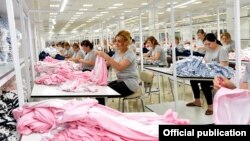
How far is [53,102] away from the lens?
1.90 meters

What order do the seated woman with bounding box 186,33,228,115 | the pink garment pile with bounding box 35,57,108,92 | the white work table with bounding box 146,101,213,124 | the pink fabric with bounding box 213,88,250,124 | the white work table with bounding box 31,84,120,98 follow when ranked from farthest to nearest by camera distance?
the seated woman with bounding box 186,33,228,115, the white work table with bounding box 146,101,213,124, the pink garment pile with bounding box 35,57,108,92, the white work table with bounding box 31,84,120,98, the pink fabric with bounding box 213,88,250,124

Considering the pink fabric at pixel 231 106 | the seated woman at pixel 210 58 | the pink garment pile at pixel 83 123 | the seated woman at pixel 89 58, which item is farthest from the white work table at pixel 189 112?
the pink garment pile at pixel 83 123

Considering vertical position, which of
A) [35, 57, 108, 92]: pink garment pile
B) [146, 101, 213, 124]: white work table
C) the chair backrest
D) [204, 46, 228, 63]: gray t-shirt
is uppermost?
[204, 46, 228, 63]: gray t-shirt

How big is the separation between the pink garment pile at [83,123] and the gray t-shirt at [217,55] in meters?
3.14

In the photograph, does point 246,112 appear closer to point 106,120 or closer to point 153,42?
point 106,120

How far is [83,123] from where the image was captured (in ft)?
5.60

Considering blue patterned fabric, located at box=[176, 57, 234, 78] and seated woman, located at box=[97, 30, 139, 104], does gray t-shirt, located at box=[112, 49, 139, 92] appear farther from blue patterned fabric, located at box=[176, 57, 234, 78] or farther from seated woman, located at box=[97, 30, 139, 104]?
blue patterned fabric, located at box=[176, 57, 234, 78]

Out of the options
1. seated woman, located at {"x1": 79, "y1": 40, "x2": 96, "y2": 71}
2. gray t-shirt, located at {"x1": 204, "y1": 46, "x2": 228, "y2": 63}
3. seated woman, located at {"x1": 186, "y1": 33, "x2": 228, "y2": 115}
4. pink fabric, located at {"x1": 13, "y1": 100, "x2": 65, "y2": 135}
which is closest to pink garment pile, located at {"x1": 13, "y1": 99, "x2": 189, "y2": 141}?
pink fabric, located at {"x1": 13, "y1": 100, "x2": 65, "y2": 135}

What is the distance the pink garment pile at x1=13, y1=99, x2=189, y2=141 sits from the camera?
1661 mm

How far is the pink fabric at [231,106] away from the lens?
1.98m

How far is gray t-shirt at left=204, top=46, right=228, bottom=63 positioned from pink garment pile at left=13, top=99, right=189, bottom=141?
10.3 ft

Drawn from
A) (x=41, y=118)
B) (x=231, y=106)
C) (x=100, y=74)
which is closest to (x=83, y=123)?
(x=41, y=118)

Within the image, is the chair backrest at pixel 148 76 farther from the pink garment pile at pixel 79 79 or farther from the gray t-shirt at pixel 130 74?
the pink garment pile at pixel 79 79

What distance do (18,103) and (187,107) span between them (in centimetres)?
320
